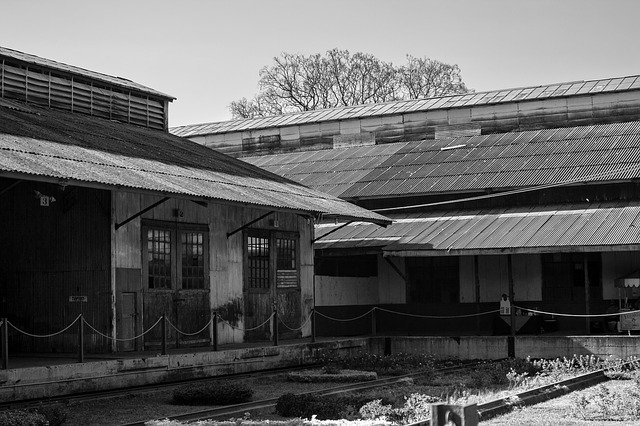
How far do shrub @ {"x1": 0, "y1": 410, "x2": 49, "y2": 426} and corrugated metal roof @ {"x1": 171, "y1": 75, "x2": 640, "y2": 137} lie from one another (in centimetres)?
2793

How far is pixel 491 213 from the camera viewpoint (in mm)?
32219

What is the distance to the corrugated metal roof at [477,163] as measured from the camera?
32.5 metres

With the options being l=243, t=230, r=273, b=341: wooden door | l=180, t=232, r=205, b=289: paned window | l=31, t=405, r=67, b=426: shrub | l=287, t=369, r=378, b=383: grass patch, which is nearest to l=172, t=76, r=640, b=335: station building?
l=243, t=230, r=273, b=341: wooden door

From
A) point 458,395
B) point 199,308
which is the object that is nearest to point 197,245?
point 199,308

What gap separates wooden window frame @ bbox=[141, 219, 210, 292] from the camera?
23547mm

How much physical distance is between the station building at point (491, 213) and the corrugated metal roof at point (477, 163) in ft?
0.23

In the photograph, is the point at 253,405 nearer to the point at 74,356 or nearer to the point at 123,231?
the point at 74,356

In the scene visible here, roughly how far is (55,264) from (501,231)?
12792 mm

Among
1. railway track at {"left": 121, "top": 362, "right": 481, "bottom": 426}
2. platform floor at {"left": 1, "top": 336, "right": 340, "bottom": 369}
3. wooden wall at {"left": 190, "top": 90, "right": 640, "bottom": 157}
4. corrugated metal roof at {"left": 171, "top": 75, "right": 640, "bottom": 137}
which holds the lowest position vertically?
railway track at {"left": 121, "top": 362, "right": 481, "bottom": 426}

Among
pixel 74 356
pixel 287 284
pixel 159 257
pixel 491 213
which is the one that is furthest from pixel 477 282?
pixel 74 356

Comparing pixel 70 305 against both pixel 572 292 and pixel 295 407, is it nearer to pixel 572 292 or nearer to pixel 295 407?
pixel 295 407

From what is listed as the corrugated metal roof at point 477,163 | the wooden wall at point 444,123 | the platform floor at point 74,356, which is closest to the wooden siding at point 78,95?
the corrugated metal roof at point 477,163

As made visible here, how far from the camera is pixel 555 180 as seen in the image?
3198cm

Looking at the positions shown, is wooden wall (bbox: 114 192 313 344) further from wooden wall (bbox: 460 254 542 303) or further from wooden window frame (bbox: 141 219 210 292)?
wooden wall (bbox: 460 254 542 303)
